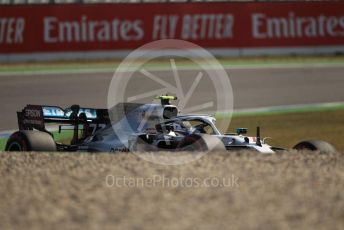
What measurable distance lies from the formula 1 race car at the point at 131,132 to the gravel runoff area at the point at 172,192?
42.7 inches

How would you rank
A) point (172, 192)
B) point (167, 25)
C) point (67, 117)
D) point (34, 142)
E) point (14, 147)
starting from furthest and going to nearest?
point (167, 25)
point (67, 117)
point (14, 147)
point (34, 142)
point (172, 192)

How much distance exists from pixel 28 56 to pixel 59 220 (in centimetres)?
2244

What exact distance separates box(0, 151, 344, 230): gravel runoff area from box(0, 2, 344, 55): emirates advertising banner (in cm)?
1867

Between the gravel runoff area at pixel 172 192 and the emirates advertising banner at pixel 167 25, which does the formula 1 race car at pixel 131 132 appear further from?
the emirates advertising banner at pixel 167 25

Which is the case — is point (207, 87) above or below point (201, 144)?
above

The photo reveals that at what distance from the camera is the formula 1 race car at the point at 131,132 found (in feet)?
37.7

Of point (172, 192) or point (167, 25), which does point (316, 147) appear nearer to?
point (172, 192)

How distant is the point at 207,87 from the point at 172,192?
Result: 55.5 feet

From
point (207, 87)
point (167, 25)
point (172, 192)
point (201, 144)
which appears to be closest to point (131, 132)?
point (201, 144)

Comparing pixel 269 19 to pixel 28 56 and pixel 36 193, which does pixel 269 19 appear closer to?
pixel 28 56

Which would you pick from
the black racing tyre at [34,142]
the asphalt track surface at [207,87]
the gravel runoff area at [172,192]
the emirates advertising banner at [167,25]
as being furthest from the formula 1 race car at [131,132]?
the emirates advertising banner at [167,25]

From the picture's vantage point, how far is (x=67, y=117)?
12977 millimetres

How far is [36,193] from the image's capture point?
8.02 m

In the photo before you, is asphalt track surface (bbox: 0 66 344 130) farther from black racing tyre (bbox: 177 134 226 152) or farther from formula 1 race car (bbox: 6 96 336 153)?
black racing tyre (bbox: 177 134 226 152)
